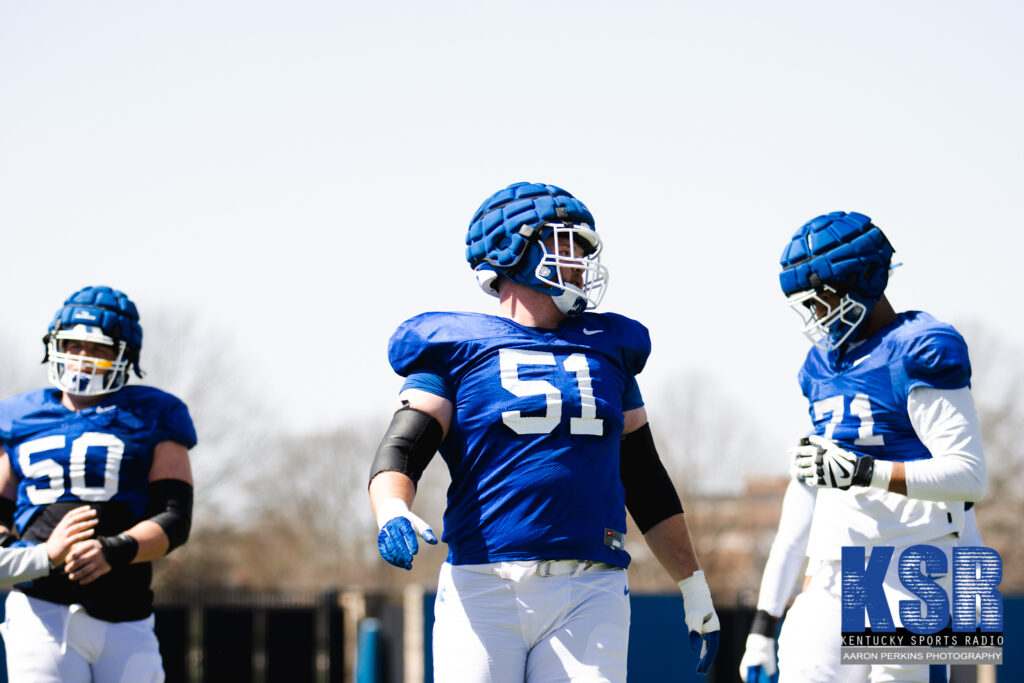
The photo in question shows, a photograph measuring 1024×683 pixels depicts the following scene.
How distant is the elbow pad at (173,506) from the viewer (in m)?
4.88

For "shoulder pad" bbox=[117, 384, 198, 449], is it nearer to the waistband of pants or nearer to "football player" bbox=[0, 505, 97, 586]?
"football player" bbox=[0, 505, 97, 586]

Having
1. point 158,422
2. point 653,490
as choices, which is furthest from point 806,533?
point 158,422

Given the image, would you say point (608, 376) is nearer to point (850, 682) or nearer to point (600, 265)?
point (600, 265)

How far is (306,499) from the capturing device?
40.0 m

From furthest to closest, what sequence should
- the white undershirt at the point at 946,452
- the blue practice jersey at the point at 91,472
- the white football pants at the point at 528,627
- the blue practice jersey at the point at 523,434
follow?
1. the blue practice jersey at the point at 91,472
2. the white undershirt at the point at 946,452
3. the blue practice jersey at the point at 523,434
4. the white football pants at the point at 528,627

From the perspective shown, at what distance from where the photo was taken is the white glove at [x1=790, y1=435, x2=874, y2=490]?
13.3 ft

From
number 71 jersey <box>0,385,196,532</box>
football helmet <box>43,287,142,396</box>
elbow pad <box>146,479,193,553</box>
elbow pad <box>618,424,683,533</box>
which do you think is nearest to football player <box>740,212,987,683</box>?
elbow pad <box>618,424,683,533</box>

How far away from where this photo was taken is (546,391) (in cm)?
343

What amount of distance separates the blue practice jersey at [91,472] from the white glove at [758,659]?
7.85ft

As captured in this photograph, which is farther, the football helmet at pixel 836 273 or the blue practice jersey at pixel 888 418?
the football helmet at pixel 836 273

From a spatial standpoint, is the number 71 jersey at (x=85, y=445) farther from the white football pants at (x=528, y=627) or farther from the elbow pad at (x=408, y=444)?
the white football pants at (x=528, y=627)

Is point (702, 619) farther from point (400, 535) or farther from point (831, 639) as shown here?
point (400, 535)

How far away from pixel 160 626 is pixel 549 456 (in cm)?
872

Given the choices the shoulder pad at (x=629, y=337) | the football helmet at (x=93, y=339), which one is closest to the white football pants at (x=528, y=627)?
the shoulder pad at (x=629, y=337)
